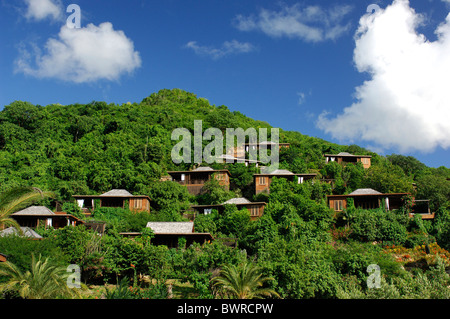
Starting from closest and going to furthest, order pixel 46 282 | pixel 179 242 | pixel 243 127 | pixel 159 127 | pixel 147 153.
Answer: pixel 46 282 < pixel 179 242 < pixel 147 153 < pixel 159 127 < pixel 243 127

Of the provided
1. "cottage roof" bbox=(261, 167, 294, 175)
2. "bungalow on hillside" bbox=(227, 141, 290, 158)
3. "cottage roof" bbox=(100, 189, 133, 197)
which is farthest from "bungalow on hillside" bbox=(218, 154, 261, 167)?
"cottage roof" bbox=(100, 189, 133, 197)

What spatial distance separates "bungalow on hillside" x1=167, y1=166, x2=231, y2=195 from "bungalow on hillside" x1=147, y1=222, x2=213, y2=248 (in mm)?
13259

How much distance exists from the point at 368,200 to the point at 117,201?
25.1 metres

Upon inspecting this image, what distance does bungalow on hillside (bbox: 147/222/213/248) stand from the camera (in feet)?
110

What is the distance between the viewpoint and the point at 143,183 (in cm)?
4616

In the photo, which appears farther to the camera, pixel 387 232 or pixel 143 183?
pixel 143 183

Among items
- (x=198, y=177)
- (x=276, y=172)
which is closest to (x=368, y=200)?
(x=276, y=172)

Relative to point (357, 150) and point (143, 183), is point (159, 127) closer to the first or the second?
point (143, 183)

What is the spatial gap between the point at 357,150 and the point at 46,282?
56607mm

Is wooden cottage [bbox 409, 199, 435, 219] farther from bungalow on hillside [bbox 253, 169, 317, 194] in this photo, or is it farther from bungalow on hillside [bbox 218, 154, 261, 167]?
bungalow on hillside [bbox 218, 154, 261, 167]

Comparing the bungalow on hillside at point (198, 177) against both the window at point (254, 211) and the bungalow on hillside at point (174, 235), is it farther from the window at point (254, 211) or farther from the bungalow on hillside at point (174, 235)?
the bungalow on hillside at point (174, 235)

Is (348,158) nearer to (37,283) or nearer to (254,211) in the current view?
(254,211)

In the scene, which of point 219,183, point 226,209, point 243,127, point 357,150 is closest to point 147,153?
point 219,183

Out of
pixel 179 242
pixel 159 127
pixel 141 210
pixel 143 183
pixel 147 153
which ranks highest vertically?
pixel 159 127
